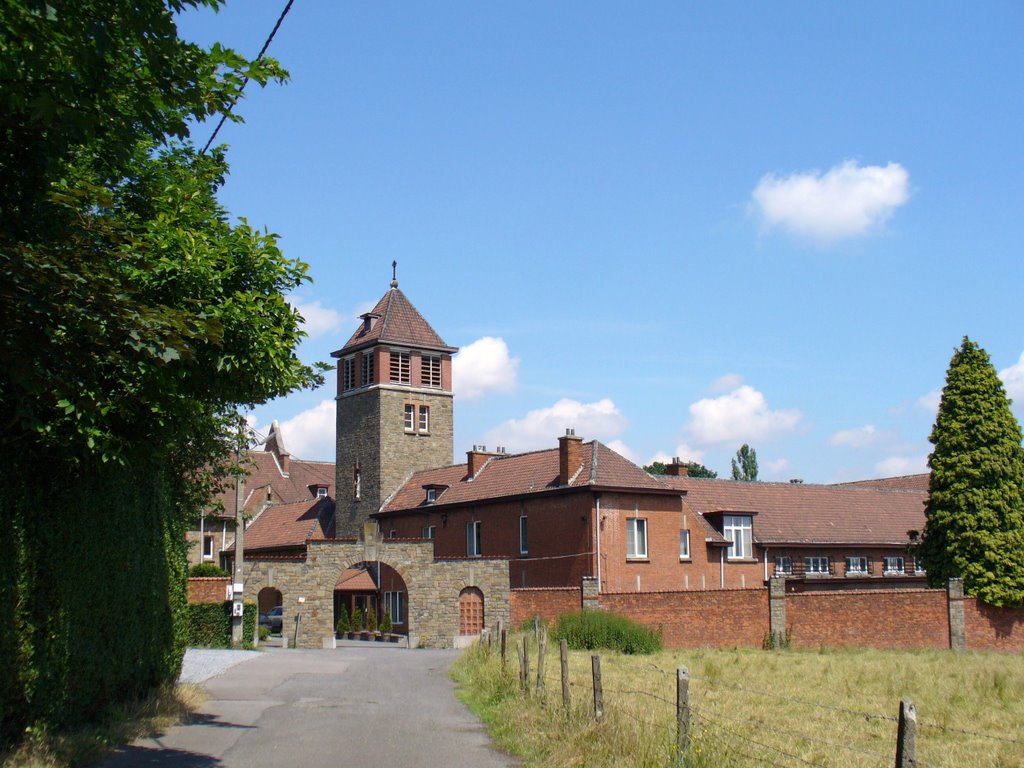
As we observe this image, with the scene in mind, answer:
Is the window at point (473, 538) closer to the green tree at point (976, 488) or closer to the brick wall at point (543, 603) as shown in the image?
the brick wall at point (543, 603)

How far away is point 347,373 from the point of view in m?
60.2

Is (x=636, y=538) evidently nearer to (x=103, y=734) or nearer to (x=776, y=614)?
(x=776, y=614)

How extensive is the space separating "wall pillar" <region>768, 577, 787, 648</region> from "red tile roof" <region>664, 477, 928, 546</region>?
11299 mm

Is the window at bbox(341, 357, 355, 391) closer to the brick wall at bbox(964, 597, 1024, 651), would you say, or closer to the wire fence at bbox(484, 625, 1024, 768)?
the brick wall at bbox(964, 597, 1024, 651)

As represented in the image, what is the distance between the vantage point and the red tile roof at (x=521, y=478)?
4438cm

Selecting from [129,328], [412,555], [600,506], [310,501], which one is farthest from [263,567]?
[129,328]

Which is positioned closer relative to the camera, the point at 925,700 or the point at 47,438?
the point at 47,438

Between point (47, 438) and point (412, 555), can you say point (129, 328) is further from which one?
point (412, 555)


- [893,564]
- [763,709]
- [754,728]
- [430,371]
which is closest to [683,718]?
[754,728]

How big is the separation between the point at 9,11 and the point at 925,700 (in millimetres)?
18307

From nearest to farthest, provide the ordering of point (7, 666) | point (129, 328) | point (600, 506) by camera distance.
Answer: point (129, 328), point (7, 666), point (600, 506)

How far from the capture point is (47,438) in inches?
428

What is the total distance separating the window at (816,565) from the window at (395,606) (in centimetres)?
1898

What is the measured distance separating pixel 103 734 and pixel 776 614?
27480 mm
